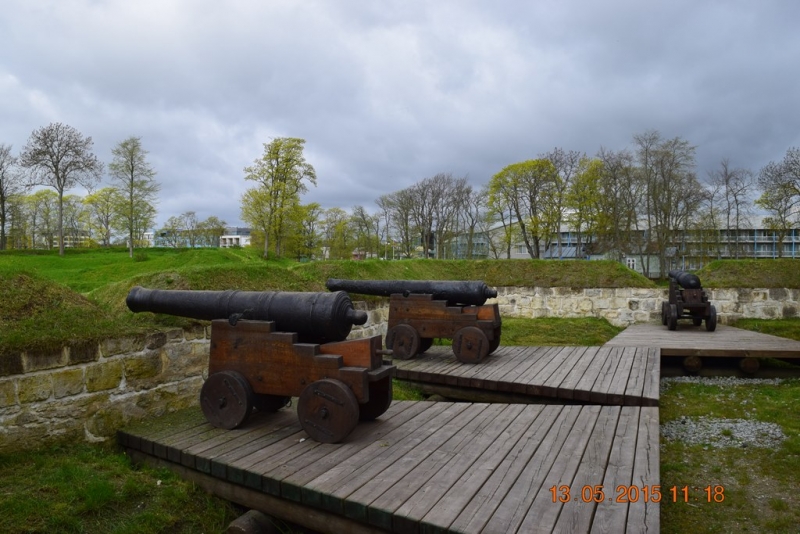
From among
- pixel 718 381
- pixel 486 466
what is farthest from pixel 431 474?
pixel 718 381

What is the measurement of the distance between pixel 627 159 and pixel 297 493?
94.9ft

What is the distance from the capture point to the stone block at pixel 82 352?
358cm

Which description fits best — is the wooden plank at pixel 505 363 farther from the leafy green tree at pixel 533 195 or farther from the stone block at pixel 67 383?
the leafy green tree at pixel 533 195

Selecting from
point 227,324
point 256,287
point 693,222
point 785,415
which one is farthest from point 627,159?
point 227,324

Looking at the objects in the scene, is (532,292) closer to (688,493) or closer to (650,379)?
(650,379)

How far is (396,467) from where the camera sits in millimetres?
3086

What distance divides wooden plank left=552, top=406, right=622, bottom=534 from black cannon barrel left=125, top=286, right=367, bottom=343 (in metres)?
1.77

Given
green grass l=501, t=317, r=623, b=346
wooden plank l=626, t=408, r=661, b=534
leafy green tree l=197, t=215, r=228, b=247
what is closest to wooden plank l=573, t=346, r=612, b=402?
wooden plank l=626, t=408, r=661, b=534

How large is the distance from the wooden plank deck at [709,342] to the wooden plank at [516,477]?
16.5ft

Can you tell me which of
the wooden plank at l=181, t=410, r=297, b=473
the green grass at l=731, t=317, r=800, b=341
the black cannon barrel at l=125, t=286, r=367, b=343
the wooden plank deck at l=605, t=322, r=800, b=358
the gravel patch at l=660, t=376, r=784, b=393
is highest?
the black cannon barrel at l=125, t=286, r=367, b=343

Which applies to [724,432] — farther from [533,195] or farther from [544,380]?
[533,195]

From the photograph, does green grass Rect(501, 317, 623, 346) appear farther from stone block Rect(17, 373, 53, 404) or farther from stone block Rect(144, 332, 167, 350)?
stone block Rect(17, 373, 53, 404)

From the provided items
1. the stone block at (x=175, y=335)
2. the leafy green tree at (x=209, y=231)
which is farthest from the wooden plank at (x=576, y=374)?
the leafy green tree at (x=209, y=231)

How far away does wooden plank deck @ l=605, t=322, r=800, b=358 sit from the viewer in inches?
302
